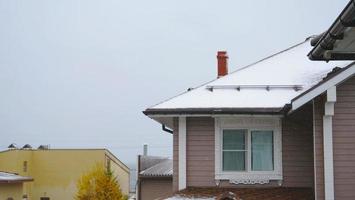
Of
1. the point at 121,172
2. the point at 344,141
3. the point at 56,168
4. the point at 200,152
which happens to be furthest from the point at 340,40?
the point at 121,172

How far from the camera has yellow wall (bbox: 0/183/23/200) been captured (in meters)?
33.3

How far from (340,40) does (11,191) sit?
31.6 m

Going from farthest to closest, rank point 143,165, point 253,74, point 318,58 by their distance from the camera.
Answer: point 143,165 → point 253,74 → point 318,58

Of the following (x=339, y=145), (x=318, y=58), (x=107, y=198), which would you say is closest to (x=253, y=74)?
(x=339, y=145)

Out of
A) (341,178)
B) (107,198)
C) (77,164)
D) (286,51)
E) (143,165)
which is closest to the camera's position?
(341,178)

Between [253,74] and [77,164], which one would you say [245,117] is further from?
[77,164]

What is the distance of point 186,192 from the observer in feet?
46.3

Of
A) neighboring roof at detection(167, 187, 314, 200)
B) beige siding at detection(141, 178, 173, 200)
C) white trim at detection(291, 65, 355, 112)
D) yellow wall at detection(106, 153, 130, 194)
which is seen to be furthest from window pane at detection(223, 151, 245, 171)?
yellow wall at detection(106, 153, 130, 194)

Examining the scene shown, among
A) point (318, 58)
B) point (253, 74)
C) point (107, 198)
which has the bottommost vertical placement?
point (107, 198)

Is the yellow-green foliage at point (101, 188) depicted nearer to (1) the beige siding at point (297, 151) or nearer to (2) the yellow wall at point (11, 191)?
(2) the yellow wall at point (11, 191)

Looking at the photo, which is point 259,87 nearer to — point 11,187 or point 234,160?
point 234,160

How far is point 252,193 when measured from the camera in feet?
45.7

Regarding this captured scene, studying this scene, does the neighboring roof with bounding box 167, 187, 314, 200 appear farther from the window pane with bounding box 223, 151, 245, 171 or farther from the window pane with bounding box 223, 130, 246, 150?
the window pane with bounding box 223, 130, 246, 150

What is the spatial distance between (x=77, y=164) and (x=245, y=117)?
30005 mm
